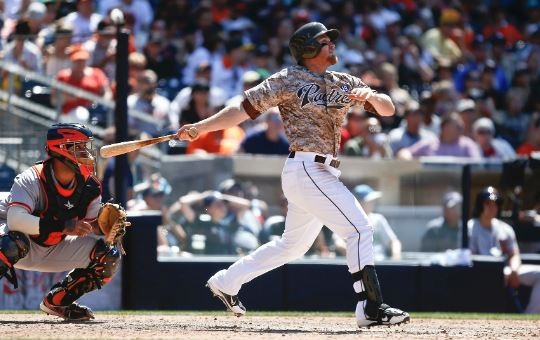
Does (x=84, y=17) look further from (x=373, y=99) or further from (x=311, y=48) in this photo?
(x=373, y=99)

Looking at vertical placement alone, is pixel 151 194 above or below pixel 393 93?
below

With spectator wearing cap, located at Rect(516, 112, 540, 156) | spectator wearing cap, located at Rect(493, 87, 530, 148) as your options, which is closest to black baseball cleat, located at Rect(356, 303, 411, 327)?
spectator wearing cap, located at Rect(516, 112, 540, 156)

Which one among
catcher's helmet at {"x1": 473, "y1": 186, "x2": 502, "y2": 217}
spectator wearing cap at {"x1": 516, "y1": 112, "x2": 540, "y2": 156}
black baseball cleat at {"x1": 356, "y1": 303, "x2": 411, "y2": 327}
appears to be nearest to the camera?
black baseball cleat at {"x1": 356, "y1": 303, "x2": 411, "y2": 327}

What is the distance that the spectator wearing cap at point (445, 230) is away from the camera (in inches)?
438

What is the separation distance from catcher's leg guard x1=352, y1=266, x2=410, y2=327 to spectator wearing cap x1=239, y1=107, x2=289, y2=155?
4.88 meters

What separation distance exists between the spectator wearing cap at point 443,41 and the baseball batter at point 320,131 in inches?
419

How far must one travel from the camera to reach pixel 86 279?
7.73m

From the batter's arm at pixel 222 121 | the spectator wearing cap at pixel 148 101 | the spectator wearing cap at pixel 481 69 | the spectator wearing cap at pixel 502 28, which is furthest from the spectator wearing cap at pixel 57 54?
the spectator wearing cap at pixel 502 28

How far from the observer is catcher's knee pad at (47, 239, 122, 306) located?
7680mm

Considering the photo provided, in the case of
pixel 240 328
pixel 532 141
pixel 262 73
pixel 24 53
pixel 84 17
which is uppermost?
pixel 84 17

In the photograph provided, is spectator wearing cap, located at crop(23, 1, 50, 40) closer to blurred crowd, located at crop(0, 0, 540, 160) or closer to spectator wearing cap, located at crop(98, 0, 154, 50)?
blurred crowd, located at crop(0, 0, 540, 160)

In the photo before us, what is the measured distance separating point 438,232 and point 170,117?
3.37 metres

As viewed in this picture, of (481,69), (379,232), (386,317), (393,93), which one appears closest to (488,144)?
(393,93)

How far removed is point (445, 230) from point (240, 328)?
163 inches
